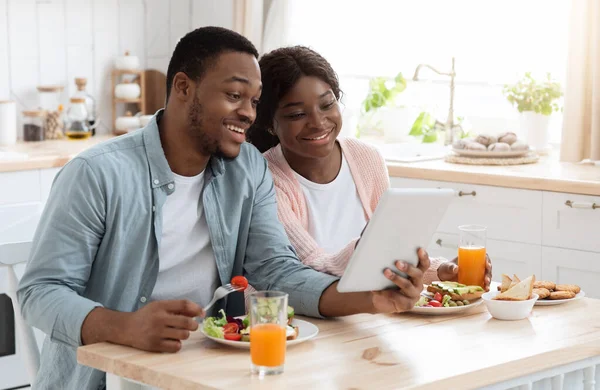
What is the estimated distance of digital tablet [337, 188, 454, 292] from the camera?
1.72 m

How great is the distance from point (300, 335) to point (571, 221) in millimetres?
1705

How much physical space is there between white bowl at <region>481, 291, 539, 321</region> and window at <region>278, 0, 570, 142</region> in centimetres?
228

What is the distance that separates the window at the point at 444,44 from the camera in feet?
13.6

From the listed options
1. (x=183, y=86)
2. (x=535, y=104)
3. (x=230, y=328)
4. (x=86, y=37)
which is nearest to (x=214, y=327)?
(x=230, y=328)

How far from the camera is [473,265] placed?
210 cm

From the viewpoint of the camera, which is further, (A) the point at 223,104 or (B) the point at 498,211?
(B) the point at 498,211

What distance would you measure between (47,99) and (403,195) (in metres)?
3.17

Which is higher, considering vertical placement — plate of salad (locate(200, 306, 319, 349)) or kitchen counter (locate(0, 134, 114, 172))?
kitchen counter (locate(0, 134, 114, 172))

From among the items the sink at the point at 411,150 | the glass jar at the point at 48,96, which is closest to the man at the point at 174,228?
the sink at the point at 411,150

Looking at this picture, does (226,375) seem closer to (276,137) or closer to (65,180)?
Answer: (65,180)

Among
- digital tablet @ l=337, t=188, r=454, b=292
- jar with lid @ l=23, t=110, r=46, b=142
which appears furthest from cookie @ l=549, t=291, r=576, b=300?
jar with lid @ l=23, t=110, r=46, b=142

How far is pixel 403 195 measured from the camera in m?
1.72

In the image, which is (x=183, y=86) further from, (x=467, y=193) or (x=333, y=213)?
(x=467, y=193)

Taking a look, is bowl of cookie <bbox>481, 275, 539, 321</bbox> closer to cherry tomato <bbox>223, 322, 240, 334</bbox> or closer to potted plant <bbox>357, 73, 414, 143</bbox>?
cherry tomato <bbox>223, 322, 240, 334</bbox>
